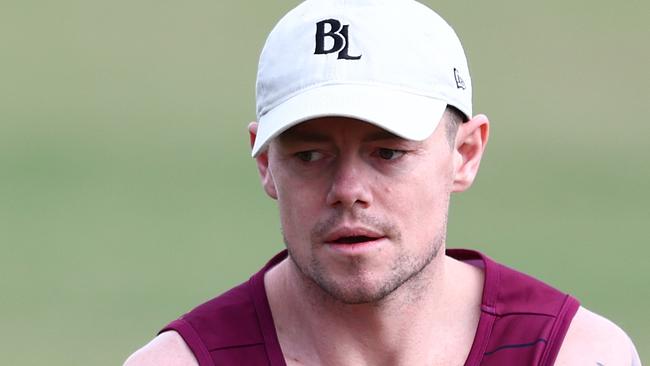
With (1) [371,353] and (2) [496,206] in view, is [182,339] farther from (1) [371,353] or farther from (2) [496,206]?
(2) [496,206]

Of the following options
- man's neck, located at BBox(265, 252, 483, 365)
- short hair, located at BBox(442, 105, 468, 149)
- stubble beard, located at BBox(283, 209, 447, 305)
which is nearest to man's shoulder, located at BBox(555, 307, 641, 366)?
man's neck, located at BBox(265, 252, 483, 365)

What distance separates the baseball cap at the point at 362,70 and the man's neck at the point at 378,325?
0.39 m

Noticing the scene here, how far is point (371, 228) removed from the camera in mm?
2977

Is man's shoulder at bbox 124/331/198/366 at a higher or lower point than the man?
lower

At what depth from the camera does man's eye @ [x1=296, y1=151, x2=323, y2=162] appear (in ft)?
9.89

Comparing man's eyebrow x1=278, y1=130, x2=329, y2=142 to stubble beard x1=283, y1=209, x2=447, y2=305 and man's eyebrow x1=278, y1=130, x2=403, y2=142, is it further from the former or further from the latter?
stubble beard x1=283, y1=209, x2=447, y2=305

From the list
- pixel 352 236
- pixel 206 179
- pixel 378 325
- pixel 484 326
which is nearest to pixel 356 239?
pixel 352 236

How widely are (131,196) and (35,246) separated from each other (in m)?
0.62

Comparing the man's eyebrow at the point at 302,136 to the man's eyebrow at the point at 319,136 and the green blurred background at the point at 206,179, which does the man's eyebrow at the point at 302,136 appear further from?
the green blurred background at the point at 206,179

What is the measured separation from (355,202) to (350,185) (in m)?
0.03

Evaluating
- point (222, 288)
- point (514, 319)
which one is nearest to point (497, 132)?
point (222, 288)

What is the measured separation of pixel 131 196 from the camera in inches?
297

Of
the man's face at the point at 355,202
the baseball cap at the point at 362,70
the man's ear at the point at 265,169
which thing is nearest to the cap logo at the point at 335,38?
the baseball cap at the point at 362,70

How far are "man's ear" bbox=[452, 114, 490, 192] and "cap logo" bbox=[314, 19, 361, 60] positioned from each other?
0.34m
